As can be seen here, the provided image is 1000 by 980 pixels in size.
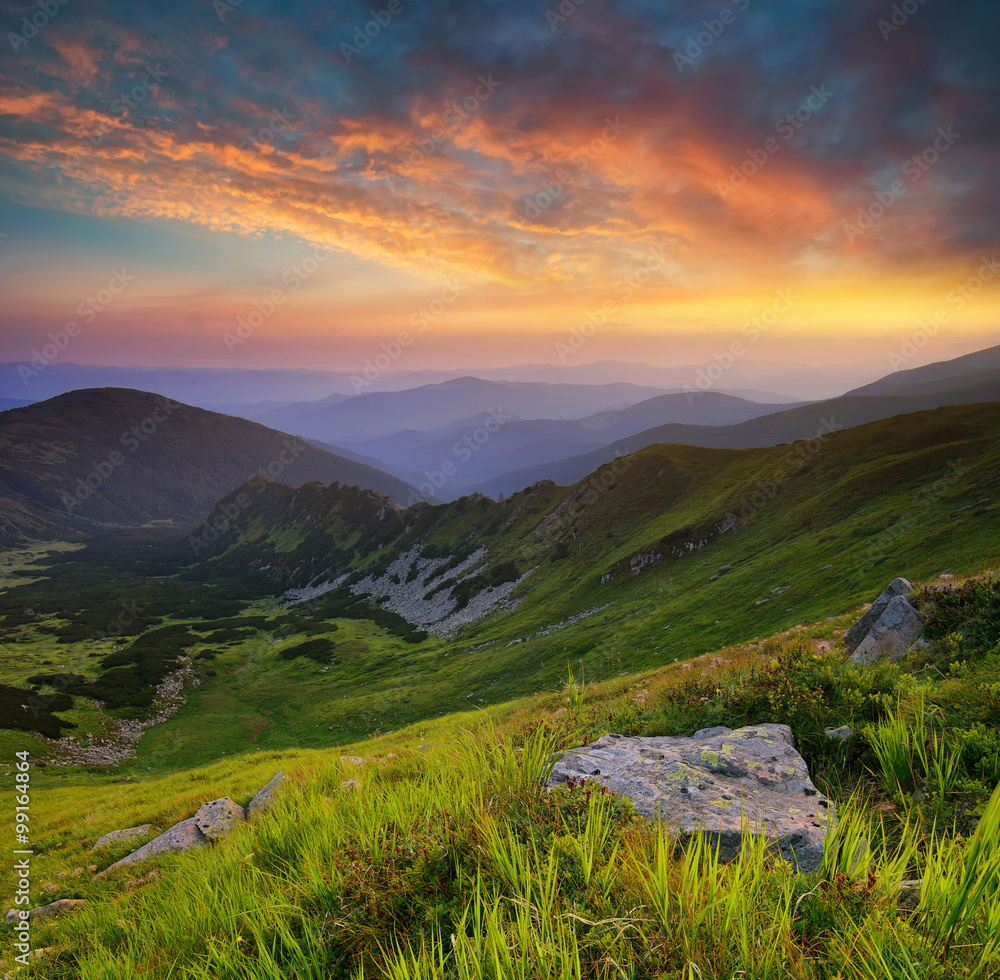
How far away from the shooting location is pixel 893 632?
10039mm

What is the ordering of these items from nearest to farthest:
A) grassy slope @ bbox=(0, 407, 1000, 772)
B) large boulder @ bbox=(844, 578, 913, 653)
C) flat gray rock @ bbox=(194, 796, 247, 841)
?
flat gray rock @ bbox=(194, 796, 247, 841), large boulder @ bbox=(844, 578, 913, 653), grassy slope @ bbox=(0, 407, 1000, 772)

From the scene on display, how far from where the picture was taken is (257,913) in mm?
3707

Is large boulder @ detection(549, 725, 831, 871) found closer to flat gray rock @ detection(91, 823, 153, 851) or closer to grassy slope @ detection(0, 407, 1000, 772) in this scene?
flat gray rock @ detection(91, 823, 153, 851)

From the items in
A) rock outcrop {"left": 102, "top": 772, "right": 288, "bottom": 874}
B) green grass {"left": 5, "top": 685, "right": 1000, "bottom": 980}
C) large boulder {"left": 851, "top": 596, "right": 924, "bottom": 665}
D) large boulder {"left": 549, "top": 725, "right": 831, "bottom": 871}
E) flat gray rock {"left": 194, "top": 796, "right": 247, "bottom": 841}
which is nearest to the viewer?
green grass {"left": 5, "top": 685, "right": 1000, "bottom": 980}

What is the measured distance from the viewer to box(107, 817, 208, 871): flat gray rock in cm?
1002

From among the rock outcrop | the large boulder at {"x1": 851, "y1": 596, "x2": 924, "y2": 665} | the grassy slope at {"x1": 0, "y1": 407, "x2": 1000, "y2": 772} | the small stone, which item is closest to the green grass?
the small stone

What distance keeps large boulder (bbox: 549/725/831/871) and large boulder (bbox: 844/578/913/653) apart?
301 inches

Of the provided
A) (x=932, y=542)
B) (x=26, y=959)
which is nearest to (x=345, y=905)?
(x=26, y=959)

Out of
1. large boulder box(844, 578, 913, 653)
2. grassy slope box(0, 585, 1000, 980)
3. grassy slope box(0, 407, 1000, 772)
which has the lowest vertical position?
grassy slope box(0, 407, 1000, 772)

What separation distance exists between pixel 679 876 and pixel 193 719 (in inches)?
2867

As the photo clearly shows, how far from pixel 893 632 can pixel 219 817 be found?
1560 centimetres

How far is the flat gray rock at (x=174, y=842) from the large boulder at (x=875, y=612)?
1602 cm

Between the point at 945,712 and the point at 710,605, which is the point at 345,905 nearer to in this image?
the point at 945,712

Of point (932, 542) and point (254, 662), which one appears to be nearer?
point (932, 542)
